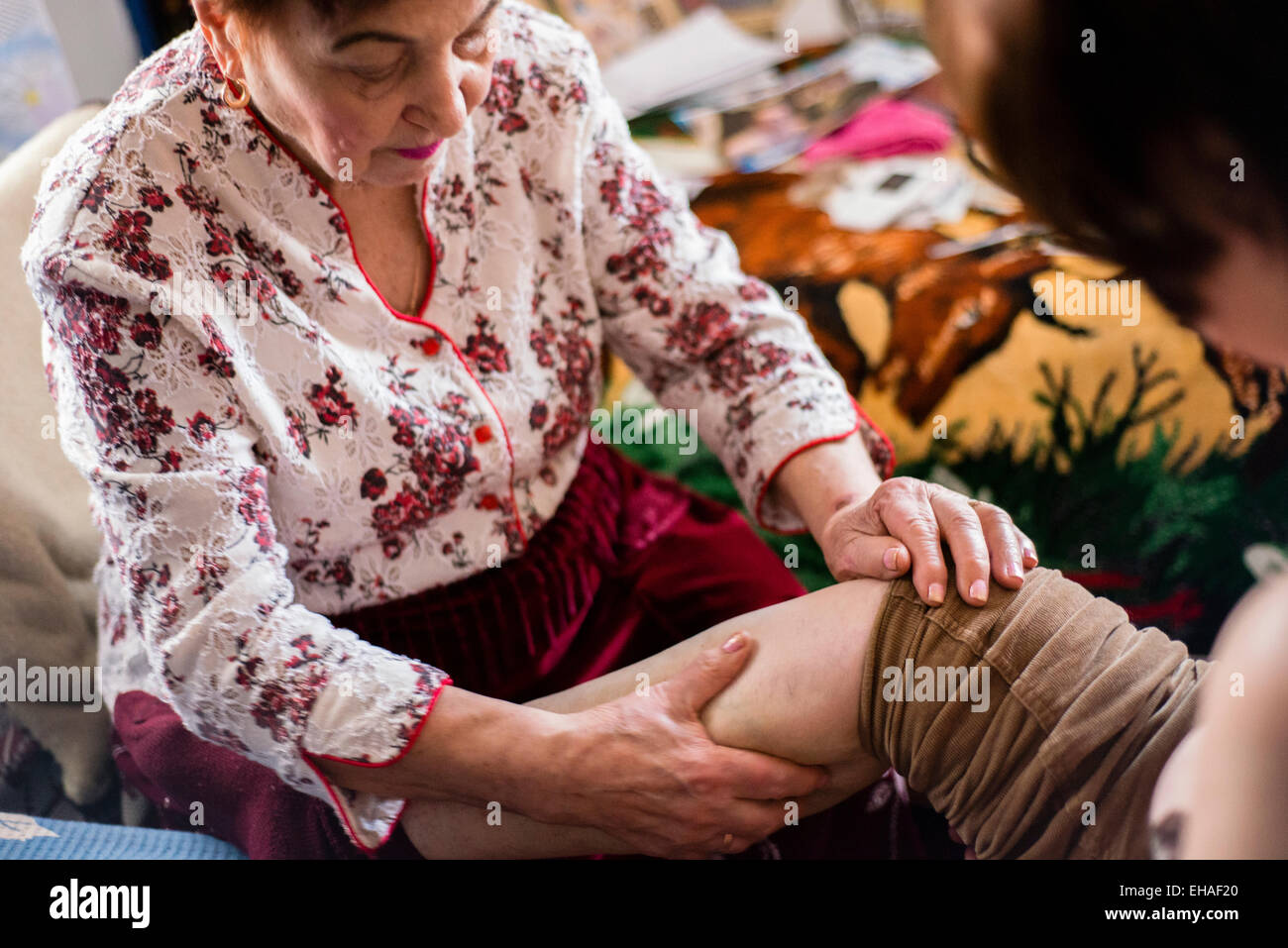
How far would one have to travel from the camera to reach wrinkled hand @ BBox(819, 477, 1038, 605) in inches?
26.7

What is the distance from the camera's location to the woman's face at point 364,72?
24.2 inches

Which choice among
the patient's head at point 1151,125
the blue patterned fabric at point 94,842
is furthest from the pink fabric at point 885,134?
the blue patterned fabric at point 94,842

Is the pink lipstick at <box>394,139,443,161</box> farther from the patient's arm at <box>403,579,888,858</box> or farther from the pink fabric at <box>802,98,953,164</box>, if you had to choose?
the pink fabric at <box>802,98,953,164</box>

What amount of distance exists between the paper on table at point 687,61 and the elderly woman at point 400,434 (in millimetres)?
804

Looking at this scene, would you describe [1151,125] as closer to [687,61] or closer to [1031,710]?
[1031,710]

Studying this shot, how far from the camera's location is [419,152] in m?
0.71

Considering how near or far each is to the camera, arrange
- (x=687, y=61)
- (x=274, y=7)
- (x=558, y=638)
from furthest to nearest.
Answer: (x=687, y=61) → (x=558, y=638) → (x=274, y=7)

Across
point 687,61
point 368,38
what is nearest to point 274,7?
point 368,38

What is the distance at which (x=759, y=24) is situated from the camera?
1675 millimetres

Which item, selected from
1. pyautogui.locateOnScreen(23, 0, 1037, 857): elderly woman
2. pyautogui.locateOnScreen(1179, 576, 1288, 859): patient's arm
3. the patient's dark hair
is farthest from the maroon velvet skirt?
the patient's dark hair

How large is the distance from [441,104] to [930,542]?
42cm

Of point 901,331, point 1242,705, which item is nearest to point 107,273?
point 1242,705

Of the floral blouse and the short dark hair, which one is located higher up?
the short dark hair
